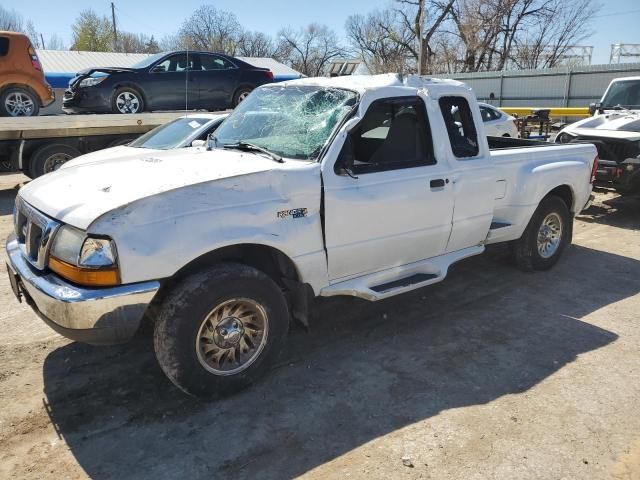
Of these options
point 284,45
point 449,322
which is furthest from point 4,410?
point 284,45

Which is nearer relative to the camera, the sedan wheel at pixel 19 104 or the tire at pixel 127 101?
the sedan wheel at pixel 19 104

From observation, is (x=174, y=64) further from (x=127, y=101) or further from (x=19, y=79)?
(x=19, y=79)

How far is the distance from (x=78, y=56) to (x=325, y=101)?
30815mm

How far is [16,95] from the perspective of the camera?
37.0 ft

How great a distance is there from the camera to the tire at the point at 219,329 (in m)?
3.09

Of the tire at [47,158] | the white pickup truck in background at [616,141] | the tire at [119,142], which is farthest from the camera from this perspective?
the tire at [119,142]

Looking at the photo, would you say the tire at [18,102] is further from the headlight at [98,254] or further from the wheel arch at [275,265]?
the headlight at [98,254]

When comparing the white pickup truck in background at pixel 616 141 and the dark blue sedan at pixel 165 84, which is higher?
the dark blue sedan at pixel 165 84

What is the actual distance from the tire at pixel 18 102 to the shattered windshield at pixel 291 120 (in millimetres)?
8963

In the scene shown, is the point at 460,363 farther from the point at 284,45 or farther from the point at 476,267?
the point at 284,45

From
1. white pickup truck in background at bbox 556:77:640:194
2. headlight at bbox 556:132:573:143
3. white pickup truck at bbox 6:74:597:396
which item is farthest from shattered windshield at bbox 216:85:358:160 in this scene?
headlight at bbox 556:132:573:143

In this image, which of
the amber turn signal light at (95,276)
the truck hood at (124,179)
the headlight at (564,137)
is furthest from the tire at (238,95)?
the amber turn signal light at (95,276)

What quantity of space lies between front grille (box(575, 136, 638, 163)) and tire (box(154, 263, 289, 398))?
717 cm

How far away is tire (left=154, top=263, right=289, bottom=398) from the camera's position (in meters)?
3.09
